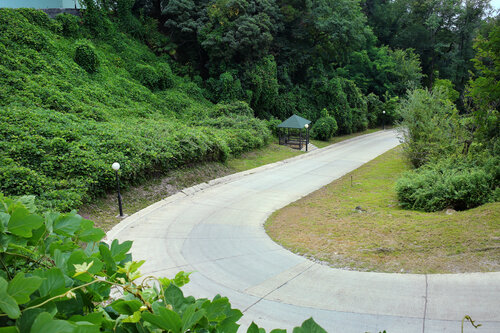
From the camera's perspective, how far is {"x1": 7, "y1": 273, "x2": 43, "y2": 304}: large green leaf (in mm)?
1031

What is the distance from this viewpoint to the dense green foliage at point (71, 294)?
1.04m

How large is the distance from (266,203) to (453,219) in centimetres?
698

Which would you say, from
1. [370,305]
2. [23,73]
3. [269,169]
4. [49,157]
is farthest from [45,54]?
[370,305]

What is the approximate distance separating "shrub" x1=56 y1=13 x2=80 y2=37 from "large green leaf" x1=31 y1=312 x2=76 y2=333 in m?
27.6

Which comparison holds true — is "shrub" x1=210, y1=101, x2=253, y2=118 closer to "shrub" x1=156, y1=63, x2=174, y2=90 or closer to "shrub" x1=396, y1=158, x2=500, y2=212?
"shrub" x1=156, y1=63, x2=174, y2=90

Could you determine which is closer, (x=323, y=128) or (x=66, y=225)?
(x=66, y=225)

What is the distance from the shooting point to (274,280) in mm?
7828

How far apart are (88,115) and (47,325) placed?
18.0m

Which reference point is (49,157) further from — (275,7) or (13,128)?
(275,7)

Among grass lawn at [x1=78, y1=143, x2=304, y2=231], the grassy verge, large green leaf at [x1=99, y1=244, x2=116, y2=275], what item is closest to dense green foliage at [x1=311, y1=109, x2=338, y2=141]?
the grassy verge

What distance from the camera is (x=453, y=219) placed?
372 inches

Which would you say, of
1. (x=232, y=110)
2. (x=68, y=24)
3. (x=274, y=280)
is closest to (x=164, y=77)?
(x=232, y=110)

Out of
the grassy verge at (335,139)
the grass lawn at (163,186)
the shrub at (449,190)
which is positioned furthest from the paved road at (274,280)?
the grassy verge at (335,139)

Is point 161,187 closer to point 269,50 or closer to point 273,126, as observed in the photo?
point 273,126
